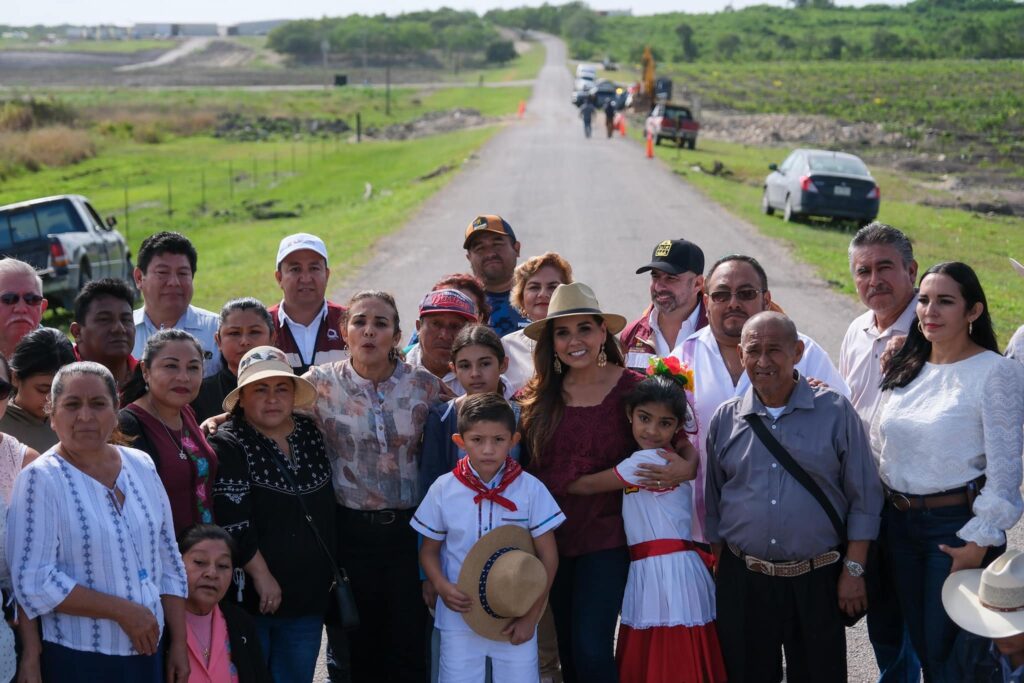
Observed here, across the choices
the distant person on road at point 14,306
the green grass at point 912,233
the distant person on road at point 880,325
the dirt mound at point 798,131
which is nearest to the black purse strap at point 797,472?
the distant person on road at point 880,325

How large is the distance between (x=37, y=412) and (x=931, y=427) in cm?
410

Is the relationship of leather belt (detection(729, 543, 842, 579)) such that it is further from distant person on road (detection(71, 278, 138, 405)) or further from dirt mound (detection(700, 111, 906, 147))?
dirt mound (detection(700, 111, 906, 147))

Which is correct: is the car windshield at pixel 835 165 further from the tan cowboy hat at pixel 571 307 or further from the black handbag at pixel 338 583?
the black handbag at pixel 338 583

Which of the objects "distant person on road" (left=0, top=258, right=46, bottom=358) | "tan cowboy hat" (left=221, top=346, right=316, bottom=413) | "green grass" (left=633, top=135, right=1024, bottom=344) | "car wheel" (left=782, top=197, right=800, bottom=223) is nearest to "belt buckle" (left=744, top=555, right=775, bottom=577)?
"tan cowboy hat" (left=221, top=346, right=316, bottom=413)

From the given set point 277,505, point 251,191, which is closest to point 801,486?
point 277,505

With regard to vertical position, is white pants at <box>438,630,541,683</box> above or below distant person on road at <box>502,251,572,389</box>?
below

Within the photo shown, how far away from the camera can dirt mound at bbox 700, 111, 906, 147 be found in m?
43.6

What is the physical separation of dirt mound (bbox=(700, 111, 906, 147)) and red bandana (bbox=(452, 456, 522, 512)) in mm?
40414

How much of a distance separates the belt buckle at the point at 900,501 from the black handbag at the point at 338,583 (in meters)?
2.61

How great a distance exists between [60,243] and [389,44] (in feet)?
420

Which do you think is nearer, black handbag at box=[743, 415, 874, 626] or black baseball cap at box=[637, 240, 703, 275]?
black handbag at box=[743, 415, 874, 626]

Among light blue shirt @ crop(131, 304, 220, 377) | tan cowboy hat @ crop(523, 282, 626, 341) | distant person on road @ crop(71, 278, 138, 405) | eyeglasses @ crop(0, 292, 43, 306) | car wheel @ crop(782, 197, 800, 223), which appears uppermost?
tan cowboy hat @ crop(523, 282, 626, 341)

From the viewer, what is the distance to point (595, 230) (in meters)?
22.1

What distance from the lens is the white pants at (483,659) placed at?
477 cm
